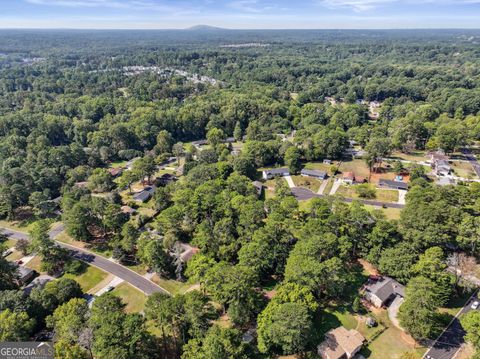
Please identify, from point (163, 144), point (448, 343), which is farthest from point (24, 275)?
point (448, 343)

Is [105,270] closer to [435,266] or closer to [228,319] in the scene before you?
[228,319]

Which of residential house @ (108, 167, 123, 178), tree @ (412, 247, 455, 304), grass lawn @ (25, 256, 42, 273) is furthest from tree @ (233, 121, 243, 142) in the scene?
tree @ (412, 247, 455, 304)

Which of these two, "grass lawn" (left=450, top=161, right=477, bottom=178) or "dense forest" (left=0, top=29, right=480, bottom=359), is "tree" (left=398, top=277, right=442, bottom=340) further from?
"grass lawn" (left=450, top=161, right=477, bottom=178)

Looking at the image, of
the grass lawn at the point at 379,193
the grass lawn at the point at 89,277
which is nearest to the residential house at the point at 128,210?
the grass lawn at the point at 89,277

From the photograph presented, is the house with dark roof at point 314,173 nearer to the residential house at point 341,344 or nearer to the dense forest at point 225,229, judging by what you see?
the dense forest at point 225,229

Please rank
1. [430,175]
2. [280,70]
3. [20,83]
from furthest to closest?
[280,70]
[20,83]
[430,175]

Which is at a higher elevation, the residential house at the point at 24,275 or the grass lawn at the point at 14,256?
the residential house at the point at 24,275

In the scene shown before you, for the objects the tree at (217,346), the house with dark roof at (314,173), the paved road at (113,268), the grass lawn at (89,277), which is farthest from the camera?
the house with dark roof at (314,173)

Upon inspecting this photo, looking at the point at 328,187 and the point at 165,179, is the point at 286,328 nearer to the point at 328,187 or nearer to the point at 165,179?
the point at 328,187

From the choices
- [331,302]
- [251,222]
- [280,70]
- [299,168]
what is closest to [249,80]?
[280,70]
